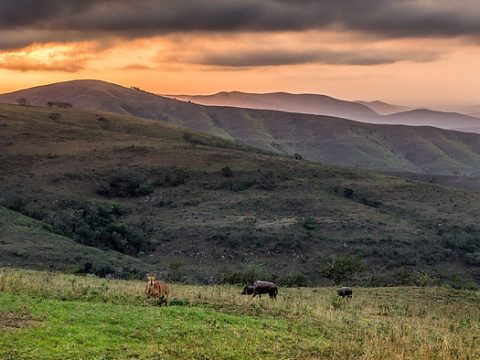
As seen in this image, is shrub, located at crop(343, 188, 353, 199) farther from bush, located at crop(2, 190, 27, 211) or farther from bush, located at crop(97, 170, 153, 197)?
bush, located at crop(2, 190, 27, 211)

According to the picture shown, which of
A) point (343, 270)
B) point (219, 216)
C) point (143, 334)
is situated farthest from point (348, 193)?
point (143, 334)

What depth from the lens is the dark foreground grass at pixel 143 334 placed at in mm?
12398

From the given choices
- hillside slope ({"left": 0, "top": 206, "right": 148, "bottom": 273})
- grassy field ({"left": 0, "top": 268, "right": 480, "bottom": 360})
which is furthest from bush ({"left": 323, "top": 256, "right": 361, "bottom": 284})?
grassy field ({"left": 0, "top": 268, "right": 480, "bottom": 360})

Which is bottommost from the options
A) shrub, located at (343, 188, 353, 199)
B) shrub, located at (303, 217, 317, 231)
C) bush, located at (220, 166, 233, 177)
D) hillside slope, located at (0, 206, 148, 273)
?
hillside slope, located at (0, 206, 148, 273)

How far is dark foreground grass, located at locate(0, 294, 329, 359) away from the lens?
12.4 meters

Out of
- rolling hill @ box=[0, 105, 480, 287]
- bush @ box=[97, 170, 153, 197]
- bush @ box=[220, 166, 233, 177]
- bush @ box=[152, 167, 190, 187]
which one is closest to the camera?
rolling hill @ box=[0, 105, 480, 287]

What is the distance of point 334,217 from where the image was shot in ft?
228

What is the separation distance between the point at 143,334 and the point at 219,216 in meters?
54.0

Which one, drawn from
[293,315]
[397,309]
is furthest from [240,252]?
[293,315]

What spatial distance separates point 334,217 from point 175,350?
58.4 m

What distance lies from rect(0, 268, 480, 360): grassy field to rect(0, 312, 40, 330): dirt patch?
0.08 ft

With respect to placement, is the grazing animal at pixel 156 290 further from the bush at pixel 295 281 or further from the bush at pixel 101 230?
the bush at pixel 101 230

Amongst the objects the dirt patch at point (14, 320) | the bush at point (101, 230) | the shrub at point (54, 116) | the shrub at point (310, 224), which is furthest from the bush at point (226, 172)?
the dirt patch at point (14, 320)

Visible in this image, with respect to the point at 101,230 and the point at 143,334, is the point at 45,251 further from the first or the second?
the point at 143,334
